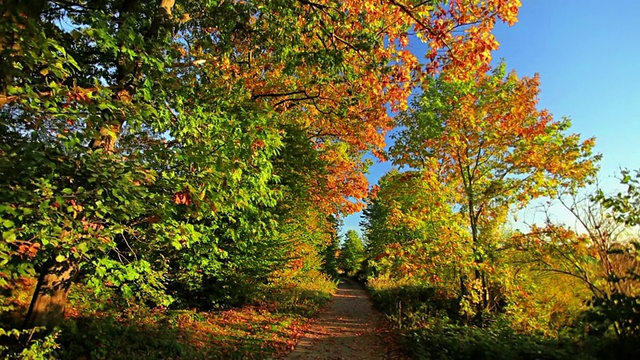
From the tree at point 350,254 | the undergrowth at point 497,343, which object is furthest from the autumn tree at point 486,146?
the tree at point 350,254

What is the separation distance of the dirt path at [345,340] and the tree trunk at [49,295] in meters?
4.75

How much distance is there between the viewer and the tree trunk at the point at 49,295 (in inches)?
199

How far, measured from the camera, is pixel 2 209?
291 cm

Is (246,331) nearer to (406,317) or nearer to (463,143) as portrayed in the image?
(406,317)

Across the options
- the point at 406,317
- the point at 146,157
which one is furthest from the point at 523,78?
the point at 146,157

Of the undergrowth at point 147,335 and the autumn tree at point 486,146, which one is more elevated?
the autumn tree at point 486,146

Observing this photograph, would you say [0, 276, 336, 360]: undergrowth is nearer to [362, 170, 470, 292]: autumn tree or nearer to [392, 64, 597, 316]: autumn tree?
[362, 170, 470, 292]: autumn tree

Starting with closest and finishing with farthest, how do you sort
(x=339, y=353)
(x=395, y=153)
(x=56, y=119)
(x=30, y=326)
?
(x=56, y=119) < (x=30, y=326) < (x=339, y=353) < (x=395, y=153)

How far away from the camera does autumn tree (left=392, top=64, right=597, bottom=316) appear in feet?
29.4

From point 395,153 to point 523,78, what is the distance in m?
4.62

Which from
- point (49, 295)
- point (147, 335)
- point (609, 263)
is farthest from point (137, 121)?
point (609, 263)

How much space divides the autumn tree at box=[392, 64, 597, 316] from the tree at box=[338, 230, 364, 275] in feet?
131

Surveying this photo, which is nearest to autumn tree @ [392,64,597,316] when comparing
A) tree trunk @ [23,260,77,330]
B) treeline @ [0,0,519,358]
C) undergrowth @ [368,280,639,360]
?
undergrowth @ [368,280,639,360]

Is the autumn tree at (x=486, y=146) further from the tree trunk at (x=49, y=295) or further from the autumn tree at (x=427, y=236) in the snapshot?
the tree trunk at (x=49, y=295)
